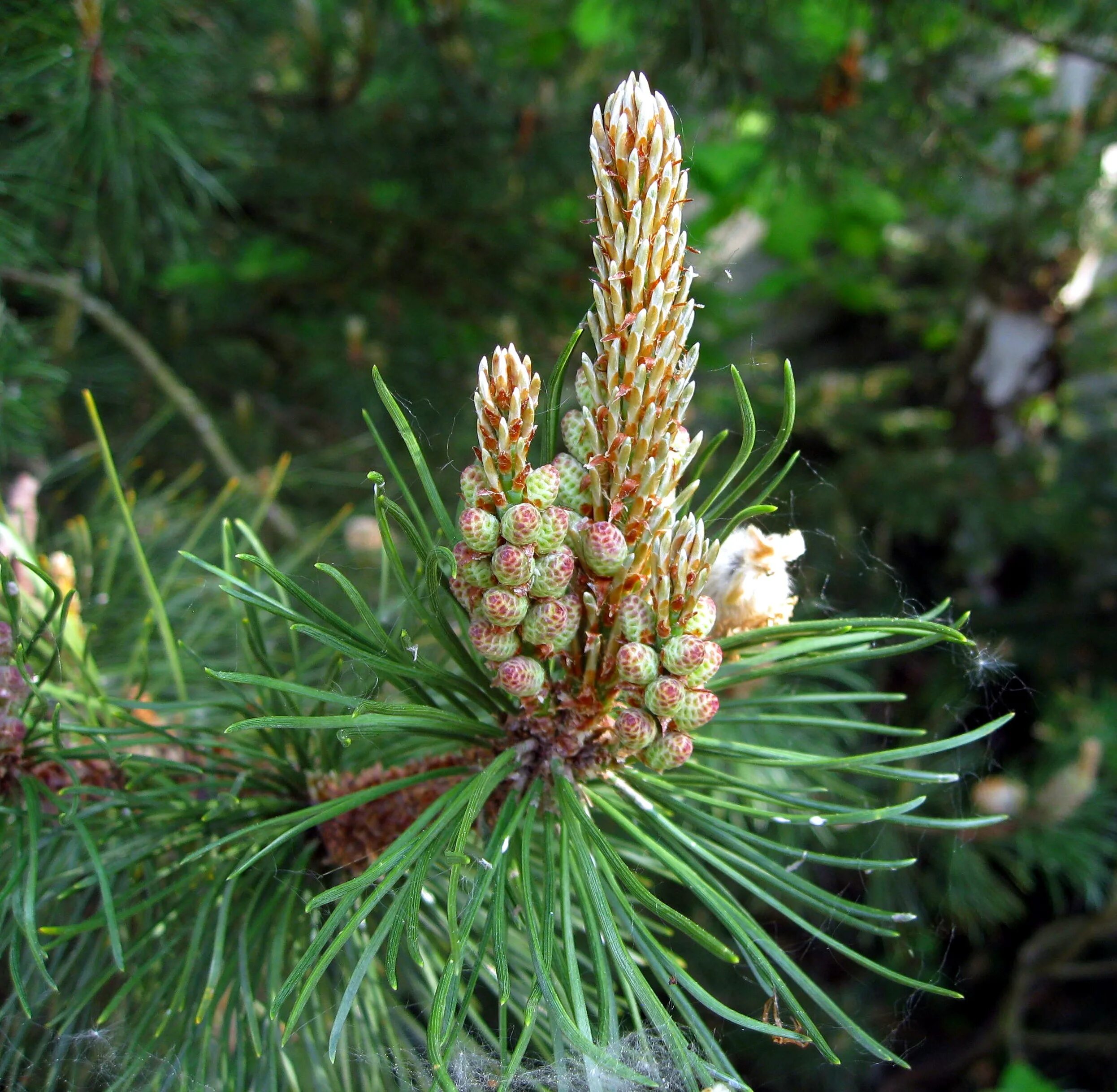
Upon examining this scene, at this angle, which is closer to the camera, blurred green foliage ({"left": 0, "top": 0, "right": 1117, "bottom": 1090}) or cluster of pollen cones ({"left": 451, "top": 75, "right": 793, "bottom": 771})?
cluster of pollen cones ({"left": 451, "top": 75, "right": 793, "bottom": 771})

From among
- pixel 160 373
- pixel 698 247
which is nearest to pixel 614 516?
pixel 160 373

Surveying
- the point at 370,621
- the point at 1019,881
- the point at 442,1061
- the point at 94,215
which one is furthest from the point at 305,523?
the point at 1019,881

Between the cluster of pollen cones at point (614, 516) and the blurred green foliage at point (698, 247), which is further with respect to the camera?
the blurred green foliage at point (698, 247)

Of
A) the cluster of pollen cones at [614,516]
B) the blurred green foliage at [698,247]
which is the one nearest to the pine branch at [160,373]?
the blurred green foliage at [698,247]

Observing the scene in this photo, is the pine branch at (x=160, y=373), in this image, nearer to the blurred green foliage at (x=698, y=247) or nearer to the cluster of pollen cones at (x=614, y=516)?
the blurred green foliage at (x=698, y=247)

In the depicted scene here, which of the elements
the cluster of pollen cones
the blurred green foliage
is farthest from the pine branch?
the cluster of pollen cones

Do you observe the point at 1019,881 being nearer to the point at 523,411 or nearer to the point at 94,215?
the point at 523,411

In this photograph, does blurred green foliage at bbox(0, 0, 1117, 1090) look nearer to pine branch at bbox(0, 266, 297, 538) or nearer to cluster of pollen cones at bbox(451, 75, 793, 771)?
pine branch at bbox(0, 266, 297, 538)

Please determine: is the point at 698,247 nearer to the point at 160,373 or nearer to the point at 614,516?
the point at 160,373
